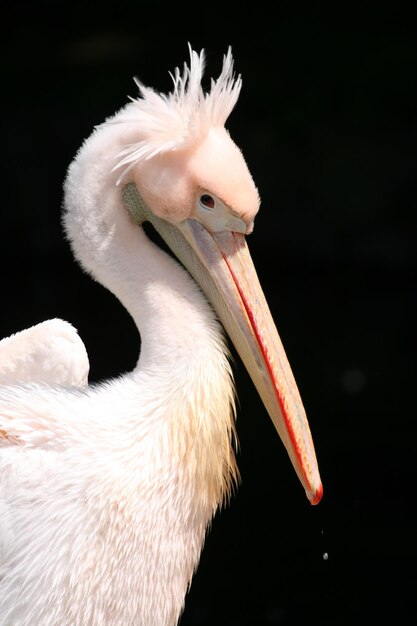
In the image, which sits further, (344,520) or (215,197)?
(344,520)

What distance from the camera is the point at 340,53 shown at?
234 inches

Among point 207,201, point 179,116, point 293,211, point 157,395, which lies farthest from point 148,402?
point 293,211

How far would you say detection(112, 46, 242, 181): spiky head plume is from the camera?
2.38 meters

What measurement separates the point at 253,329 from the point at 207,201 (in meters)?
0.31

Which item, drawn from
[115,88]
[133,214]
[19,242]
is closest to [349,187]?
[115,88]

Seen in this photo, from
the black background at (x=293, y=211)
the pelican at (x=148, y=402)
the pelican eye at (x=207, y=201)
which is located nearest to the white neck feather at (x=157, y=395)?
the pelican at (x=148, y=402)

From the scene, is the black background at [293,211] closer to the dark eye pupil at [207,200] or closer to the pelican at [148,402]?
the pelican at [148,402]

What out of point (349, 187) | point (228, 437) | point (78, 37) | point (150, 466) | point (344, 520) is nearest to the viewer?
point (150, 466)

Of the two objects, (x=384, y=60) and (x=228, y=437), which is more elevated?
(x=384, y=60)

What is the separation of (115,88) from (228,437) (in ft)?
12.6

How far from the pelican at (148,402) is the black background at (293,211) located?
71.1 inches

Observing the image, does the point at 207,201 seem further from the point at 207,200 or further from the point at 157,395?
the point at 157,395

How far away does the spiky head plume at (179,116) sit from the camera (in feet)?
7.82

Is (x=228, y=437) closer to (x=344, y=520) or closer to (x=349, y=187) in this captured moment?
(x=344, y=520)
